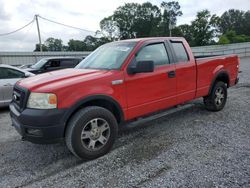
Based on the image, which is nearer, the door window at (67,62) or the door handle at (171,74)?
the door handle at (171,74)

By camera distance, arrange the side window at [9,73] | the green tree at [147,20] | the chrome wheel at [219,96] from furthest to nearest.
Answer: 1. the green tree at [147,20]
2. the side window at [9,73]
3. the chrome wheel at [219,96]

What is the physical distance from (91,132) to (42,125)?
0.74 meters

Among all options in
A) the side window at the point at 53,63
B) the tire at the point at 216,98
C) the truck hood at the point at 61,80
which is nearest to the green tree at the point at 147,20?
the side window at the point at 53,63

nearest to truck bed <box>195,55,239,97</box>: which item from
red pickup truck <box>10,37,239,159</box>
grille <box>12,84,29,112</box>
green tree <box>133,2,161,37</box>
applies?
red pickup truck <box>10,37,239,159</box>

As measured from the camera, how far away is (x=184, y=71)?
4590 millimetres

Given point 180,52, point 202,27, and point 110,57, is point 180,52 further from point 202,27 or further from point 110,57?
point 202,27

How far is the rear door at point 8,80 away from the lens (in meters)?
6.43

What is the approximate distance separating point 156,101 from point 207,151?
4.06 feet

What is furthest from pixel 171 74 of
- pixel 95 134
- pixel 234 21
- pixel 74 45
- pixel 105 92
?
pixel 234 21

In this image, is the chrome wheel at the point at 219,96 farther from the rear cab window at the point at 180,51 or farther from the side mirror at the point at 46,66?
the side mirror at the point at 46,66

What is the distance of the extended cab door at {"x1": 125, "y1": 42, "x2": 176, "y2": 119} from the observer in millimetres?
3820

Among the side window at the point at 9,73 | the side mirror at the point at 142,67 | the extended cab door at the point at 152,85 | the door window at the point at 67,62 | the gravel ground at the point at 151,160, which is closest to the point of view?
the gravel ground at the point at 151,160

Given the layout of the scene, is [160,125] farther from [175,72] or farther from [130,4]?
[130,4]

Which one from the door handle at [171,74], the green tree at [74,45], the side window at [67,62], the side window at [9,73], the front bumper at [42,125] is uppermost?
the green tree at [74,45]
